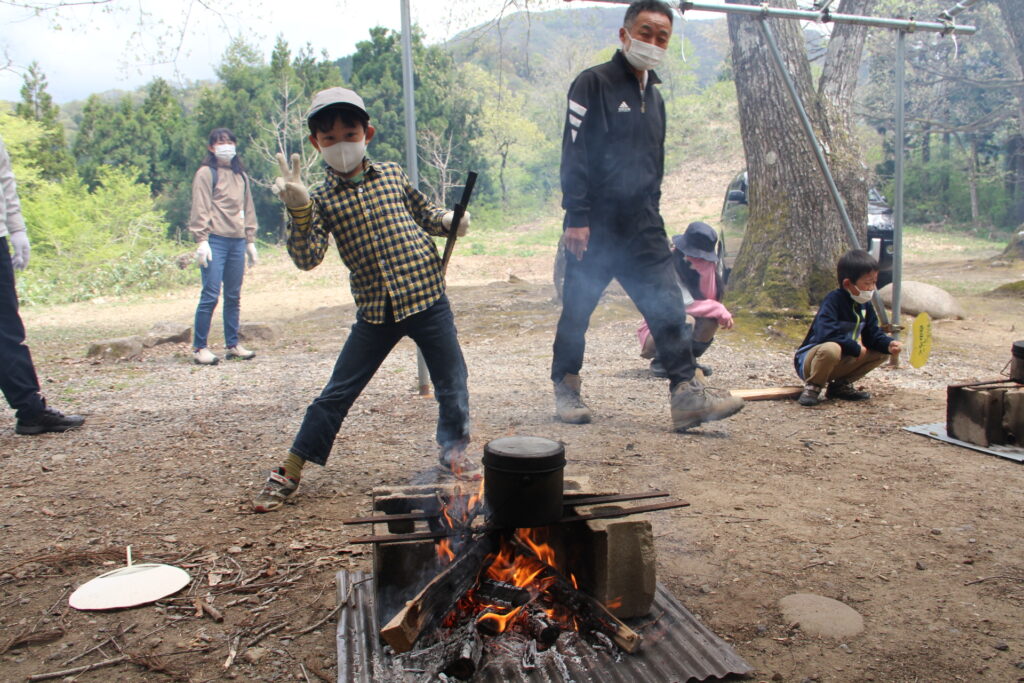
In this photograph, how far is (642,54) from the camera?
4160 mm

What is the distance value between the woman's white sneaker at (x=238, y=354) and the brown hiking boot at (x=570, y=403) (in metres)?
4.07

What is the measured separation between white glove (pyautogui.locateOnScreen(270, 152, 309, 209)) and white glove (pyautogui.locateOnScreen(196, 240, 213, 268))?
4183 mm

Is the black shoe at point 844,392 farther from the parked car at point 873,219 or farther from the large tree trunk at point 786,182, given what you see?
the parked car at point 873,219

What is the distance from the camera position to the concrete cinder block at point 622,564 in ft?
7.41

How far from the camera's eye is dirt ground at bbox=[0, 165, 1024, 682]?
2.27 meters

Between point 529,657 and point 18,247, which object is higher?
point 18,247

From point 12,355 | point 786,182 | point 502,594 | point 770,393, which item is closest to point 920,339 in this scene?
point 770,393

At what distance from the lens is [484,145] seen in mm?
24766

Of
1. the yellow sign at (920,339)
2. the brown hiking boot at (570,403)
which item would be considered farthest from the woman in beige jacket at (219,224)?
the yellow sign at (920,339)

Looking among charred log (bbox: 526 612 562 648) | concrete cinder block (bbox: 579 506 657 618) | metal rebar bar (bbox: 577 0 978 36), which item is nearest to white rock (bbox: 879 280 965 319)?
metal rebar bar (bbox: 577 0 978 36)

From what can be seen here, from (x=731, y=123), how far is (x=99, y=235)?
30158mm

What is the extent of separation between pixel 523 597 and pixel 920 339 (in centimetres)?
417

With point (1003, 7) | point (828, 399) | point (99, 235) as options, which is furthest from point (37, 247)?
point (1003, 7)

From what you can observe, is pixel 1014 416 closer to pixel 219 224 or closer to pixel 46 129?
pixel 219 224
